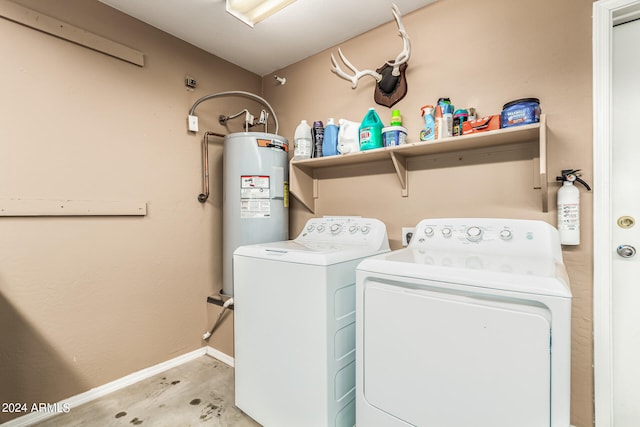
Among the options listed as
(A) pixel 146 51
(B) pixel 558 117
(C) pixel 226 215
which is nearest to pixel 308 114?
(C) pixel 226 215

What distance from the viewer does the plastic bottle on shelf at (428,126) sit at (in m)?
1.70

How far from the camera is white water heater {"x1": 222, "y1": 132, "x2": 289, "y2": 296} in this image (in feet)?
7.01

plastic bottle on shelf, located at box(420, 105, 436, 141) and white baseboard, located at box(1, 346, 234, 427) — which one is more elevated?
plastic bottle on shelf, located at box(420, 105, 436, 141)

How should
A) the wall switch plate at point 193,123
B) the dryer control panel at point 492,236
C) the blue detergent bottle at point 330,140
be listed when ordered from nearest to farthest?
the dryer control panel at point 492,236 < the blue detergent bottle at point 330,140 < the wall switch plate at point 193,123

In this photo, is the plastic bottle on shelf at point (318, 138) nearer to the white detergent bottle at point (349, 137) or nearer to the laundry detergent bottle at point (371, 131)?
the white detergent bottle at point (349, 137)

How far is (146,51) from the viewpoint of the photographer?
204 centimetres

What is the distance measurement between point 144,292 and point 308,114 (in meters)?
1.79

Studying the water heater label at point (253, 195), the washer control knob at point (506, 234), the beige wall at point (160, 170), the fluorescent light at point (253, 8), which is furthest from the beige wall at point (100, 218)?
the washer control knob at point (506, 234)

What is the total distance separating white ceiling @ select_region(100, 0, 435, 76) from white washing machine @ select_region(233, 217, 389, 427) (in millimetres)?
1514

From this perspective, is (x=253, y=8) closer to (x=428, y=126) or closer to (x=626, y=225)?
(x=428, y=126)

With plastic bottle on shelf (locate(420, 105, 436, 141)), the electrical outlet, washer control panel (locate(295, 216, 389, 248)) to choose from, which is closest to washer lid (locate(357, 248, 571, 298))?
washer control panel (locate(295, 216, 389, 248))

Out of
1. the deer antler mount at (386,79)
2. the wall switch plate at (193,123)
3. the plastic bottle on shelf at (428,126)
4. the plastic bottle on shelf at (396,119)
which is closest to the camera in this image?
the plastic bottle on shelf at (428,126)

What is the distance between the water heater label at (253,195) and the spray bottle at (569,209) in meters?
1.72

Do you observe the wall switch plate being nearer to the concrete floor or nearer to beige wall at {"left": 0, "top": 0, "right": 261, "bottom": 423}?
beige wall at {"left": 0, "top": 0, "right": 261, "bottom": 423}
